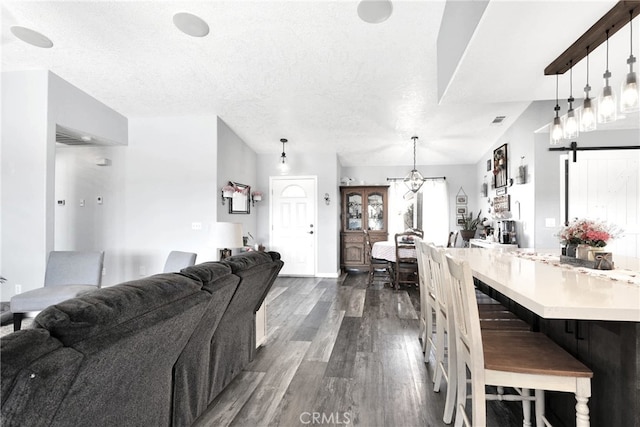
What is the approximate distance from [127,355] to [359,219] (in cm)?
586

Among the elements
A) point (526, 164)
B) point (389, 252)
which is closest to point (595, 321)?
point (526, 164)

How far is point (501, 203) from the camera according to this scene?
5016 millimetres

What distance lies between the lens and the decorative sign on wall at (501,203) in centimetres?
484

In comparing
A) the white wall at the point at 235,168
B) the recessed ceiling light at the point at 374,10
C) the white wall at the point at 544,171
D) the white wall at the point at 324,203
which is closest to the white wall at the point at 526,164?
the white wall at the point at 544,171

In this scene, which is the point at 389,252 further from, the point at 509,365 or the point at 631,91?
the point at 509,365

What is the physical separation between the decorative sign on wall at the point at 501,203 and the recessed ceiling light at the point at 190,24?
4.73 meters

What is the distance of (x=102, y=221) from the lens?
183 inches

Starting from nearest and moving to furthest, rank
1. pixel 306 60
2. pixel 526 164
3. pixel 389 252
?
1. pixel 306 60
2. pixel 526 164
3. pixel 389 252

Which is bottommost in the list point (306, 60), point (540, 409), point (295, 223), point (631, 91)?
point (540, 409)

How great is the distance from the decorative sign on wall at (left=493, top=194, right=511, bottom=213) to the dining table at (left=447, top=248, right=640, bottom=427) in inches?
129

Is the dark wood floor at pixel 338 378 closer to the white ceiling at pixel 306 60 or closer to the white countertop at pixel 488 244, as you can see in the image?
the white countertop at pixel 488 244

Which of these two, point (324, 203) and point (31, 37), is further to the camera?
point (324, 203)

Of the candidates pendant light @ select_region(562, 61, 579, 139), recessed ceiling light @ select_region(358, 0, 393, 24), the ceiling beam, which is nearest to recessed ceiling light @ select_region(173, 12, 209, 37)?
recessed ceiling light @ select_region(358, 0, 393, 24)

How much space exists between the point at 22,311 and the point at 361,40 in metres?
4.14
